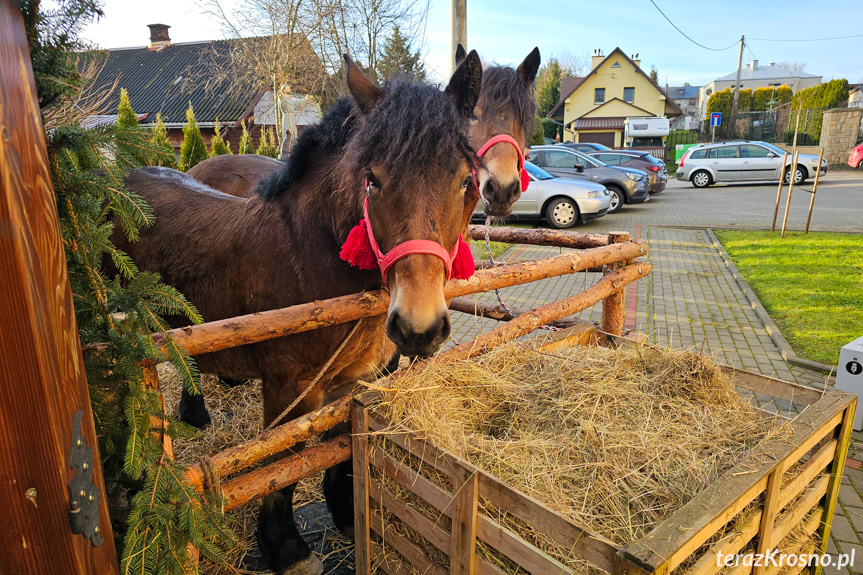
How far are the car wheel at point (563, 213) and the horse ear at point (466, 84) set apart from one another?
426 inches

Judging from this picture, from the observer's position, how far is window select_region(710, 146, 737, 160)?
65.3 feet

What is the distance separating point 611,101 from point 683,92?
61.7 m

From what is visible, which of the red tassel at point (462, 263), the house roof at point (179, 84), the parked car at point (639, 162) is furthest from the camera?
the house roof at point (179, 84)

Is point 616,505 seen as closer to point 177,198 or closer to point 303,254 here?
point 303,254

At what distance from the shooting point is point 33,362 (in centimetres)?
104

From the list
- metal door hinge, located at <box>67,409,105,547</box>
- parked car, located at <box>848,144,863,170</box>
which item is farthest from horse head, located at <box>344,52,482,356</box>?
parked car, located at <box>848,144,863,170</box>

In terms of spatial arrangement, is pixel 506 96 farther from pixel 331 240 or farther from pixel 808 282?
pixel 808 282

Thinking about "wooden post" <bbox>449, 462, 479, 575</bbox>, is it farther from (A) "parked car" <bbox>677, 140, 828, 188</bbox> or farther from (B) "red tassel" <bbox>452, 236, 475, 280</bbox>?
(A) "parked car" <bbox>677, 140, 828, 188</bbox>

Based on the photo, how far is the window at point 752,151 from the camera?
63.3 ft

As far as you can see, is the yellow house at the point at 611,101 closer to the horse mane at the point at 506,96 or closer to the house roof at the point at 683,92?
the horse mane at the point at 506,96

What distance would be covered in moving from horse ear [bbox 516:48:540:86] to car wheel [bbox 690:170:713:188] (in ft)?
64.9

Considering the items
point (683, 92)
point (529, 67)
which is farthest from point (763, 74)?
point (529, 67)

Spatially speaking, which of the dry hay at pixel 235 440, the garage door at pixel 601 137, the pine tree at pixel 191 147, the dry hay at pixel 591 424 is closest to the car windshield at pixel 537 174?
the pine tree at pixel 191 147

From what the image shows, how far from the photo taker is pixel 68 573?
44.9 inches
